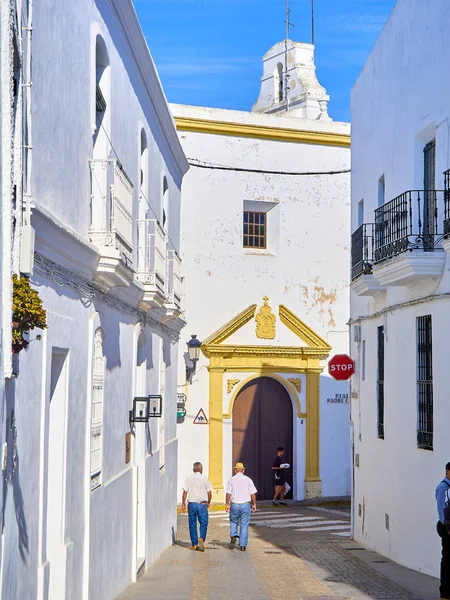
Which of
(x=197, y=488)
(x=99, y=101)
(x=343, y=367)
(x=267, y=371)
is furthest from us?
(x=267, y=371)

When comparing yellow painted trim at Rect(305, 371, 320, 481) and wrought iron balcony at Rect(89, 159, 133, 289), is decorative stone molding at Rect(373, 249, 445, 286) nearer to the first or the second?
wrought iron balcony at Rect(89, 159, 133, 289)

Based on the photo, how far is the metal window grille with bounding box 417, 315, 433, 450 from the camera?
12.5 metres

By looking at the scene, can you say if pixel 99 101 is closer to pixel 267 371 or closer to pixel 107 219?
pixel 107 219

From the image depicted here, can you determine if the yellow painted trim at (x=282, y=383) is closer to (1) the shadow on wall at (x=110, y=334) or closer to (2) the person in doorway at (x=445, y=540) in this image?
(1) the shadow on wall at (x=110, y=334)

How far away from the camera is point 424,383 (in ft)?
42.0

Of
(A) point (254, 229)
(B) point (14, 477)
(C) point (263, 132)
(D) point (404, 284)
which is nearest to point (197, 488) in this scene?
(D) point (404, 284)

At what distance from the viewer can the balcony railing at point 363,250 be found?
47.6 feet

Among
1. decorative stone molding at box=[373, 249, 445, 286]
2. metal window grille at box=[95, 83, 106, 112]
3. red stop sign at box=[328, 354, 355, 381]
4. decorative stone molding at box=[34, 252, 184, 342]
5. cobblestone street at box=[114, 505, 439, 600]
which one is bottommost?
cobblestone street at box=[114, 505, 439, 600]

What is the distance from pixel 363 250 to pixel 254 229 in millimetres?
9025

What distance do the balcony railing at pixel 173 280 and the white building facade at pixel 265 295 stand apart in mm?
5990

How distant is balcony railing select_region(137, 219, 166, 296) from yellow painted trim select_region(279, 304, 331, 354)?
32.7ft

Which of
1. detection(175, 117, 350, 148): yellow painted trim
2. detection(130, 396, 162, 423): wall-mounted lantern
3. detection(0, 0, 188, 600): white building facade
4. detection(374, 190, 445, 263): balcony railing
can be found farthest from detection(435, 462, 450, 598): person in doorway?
detection(175, 117, 350, 148): yellow painted trim

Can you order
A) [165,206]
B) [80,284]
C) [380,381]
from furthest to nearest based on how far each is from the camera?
[165,206] < [380,381] < [80,284]

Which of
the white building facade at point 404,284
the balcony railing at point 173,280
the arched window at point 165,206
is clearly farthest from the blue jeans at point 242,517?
the arched window at point 165,206
